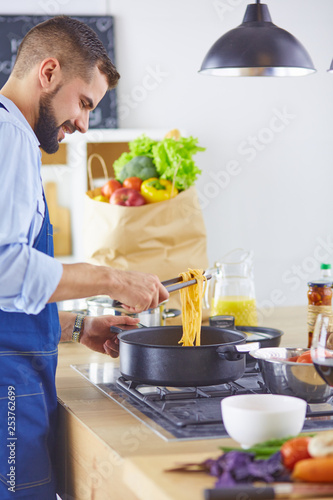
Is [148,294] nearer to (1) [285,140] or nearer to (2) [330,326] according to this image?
(2) [330,326]

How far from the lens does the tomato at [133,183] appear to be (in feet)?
8.38

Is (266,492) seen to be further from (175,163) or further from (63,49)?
(175,163)

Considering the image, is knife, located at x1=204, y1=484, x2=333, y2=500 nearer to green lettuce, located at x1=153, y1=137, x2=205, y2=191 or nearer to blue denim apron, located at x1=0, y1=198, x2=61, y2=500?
blue denim apron, located at x1=0, y1=198, x2=61, y2=500

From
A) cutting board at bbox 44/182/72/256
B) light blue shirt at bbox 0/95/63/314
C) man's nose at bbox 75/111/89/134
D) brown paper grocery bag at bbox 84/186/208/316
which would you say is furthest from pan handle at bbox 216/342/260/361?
cutting board at bbox 44/182/72/256

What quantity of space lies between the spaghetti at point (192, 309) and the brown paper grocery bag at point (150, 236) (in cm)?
82

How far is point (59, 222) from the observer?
3562 millimetres

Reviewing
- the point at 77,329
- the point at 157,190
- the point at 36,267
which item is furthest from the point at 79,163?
the point at 36,267

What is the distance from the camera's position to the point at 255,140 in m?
3.82

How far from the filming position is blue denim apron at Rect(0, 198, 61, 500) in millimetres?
1416

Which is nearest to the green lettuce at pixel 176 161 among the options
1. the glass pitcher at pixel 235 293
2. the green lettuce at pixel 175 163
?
the green lettuce at pixel 175 163

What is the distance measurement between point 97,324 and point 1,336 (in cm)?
37

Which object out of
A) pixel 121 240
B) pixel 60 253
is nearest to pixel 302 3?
pixel 60 253

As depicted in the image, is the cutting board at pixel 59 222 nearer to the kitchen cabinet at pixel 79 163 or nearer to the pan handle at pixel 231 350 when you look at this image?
the kitchen cabinet at pixel 79 163

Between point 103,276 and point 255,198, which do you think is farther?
point 255,198
